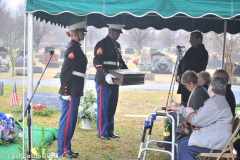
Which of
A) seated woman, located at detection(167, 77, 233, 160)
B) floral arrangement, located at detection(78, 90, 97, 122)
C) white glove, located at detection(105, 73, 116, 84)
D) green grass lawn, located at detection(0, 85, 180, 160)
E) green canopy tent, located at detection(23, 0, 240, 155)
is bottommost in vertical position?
green grass lawn, located at detection(0, 85, 180, 160)

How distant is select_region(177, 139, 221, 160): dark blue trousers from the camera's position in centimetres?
347

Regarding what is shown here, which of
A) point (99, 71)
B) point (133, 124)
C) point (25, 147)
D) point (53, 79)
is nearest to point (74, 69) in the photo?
point (99, 71)

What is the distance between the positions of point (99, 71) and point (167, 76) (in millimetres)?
9934

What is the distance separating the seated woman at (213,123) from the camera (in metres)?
3.37

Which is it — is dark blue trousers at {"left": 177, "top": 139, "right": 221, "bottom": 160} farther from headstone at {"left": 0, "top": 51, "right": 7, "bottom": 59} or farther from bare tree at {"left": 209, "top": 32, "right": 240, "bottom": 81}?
headstone at {"left": 0, "top": 51, "right": 7, "bottom": 59}

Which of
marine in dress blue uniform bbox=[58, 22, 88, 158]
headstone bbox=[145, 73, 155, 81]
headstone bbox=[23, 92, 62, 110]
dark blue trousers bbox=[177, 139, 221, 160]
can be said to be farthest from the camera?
headstone bbox=[145, 73, 155, 81]

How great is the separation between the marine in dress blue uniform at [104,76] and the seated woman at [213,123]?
2.07 m

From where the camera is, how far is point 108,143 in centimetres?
562

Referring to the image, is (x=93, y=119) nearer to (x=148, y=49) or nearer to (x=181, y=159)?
(x=181, y=159)

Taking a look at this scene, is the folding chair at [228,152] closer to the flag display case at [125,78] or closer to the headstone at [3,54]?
the flag display case at [125,78]

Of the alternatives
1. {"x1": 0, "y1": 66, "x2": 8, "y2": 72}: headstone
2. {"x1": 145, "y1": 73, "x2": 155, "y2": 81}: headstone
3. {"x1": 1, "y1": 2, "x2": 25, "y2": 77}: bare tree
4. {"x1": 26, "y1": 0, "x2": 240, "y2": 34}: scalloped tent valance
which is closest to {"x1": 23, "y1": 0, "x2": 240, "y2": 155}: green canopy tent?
{"x1": 26, "y1": 0, "x2": 240, "y2": 34}: scalloped tent valance

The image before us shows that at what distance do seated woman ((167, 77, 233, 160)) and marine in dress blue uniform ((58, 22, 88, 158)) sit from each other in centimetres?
165

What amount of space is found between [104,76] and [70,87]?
3.16 ft

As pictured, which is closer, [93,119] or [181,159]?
[181,159]
